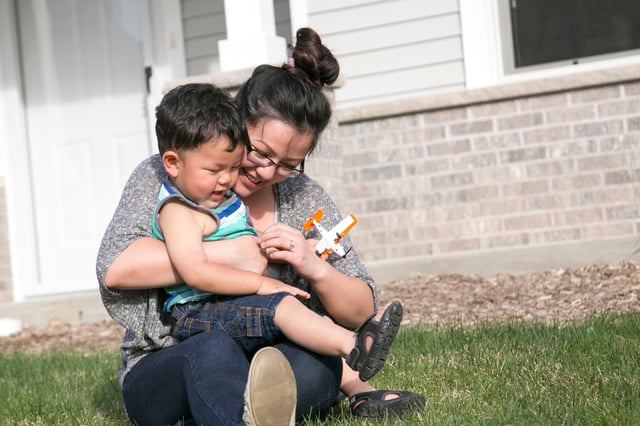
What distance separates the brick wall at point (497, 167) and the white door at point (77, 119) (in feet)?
6.49

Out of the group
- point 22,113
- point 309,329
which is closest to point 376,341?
point 309,329

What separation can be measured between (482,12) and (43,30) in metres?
3.72

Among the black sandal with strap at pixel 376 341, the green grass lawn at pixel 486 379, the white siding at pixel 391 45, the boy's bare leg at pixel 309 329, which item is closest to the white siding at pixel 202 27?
the white siding at pixel 391 45

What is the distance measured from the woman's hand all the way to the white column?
3817 millimetres

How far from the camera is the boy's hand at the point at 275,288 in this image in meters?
2.94

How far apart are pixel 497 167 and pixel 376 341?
185 inches

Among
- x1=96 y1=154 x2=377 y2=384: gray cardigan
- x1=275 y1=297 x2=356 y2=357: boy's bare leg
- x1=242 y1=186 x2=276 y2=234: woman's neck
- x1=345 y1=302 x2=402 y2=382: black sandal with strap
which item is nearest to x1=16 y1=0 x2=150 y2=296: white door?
x1=242 y1=186 x2=276 y2=234: woman's neck

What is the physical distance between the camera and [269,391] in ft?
8.63

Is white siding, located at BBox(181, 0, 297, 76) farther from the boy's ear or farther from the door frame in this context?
the boy's ear

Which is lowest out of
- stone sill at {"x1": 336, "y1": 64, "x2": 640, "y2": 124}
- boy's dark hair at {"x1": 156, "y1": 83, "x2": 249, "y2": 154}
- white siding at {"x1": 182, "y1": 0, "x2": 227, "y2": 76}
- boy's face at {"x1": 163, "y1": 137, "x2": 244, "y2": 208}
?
boy's face at {"x1": 163, "y1": 137, "x2": 244, "y2": 208}

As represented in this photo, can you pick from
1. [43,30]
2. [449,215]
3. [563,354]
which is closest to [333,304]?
[563,354]

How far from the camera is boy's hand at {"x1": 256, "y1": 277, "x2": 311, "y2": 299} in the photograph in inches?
116

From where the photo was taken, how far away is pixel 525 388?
10.7 feet

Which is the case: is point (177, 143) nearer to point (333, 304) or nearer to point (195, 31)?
point (333, 304)
